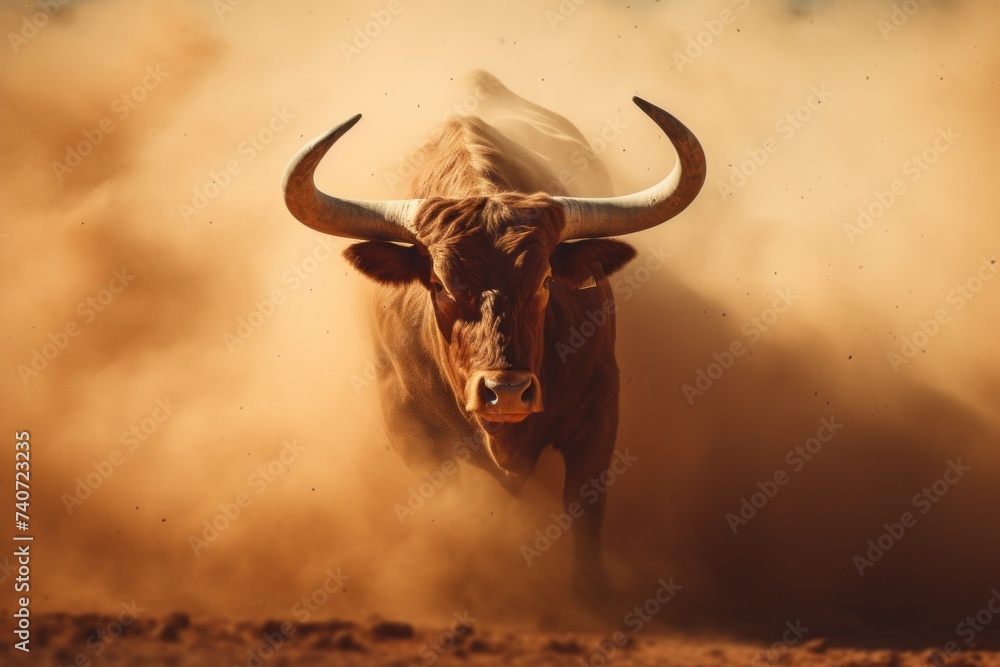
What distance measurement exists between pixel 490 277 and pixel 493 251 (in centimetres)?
15

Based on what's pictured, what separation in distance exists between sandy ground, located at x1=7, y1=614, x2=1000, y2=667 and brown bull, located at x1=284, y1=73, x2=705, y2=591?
3.30ft

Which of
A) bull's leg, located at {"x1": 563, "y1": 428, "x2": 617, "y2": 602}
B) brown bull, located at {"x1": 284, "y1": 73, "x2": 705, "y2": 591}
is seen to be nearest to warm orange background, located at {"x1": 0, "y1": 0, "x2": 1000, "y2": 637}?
bull's leg, located at {"x1": 563, "y1": 428, "x2": 617, "y2": 602}

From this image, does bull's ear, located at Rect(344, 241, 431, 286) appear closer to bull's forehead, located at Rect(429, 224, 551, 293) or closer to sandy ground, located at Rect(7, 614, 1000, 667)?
bull's forehead, located at Rect(429, 224, 551, 293)

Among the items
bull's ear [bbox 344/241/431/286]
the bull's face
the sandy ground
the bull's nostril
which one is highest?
the bull's face

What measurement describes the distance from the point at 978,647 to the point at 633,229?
317cm

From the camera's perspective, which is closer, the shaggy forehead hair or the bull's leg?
the shaggy forehead hair

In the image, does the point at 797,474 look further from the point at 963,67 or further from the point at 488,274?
the point at 963,67

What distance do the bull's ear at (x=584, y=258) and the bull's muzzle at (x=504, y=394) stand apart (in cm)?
104

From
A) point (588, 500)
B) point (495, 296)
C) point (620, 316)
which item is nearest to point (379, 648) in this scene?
point (588, 500)

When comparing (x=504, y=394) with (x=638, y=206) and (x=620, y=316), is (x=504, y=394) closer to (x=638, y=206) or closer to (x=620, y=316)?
(x=638, y=206)

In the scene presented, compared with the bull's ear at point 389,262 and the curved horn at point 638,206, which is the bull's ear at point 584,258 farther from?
the bull's ear at point 389,262

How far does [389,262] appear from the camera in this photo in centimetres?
680

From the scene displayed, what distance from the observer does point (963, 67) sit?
12352 mm

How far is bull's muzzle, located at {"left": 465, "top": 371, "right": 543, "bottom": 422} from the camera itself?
5883 mm
